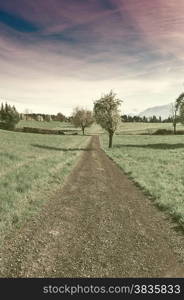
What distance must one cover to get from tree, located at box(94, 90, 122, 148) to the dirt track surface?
35.2 m

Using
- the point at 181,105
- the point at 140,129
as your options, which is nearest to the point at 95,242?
the point at 181,105

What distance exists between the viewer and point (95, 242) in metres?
9.75

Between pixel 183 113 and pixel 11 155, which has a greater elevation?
pixel 183 113

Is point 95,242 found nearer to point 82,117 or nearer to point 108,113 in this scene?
point 108,113

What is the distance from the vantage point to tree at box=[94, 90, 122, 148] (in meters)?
49.8

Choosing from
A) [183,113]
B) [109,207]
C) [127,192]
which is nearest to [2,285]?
[109,207]

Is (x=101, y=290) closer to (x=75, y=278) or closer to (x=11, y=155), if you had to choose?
(x=75, y=278)

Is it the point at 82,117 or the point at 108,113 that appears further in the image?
the point at 82,117

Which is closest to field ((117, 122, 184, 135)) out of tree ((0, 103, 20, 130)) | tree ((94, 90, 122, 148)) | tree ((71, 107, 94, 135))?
tree ((71, 107, 94, 135))

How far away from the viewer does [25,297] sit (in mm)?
6918

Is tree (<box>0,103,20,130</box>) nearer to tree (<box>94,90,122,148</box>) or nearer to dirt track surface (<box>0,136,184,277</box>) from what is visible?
tree (<box>94,90,122,148</box>)

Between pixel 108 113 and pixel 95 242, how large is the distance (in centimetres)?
4164

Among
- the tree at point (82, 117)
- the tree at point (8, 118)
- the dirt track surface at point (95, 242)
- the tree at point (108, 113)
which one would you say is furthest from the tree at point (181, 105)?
the tree at point (8, 118)

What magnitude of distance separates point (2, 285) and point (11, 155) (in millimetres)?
25718
